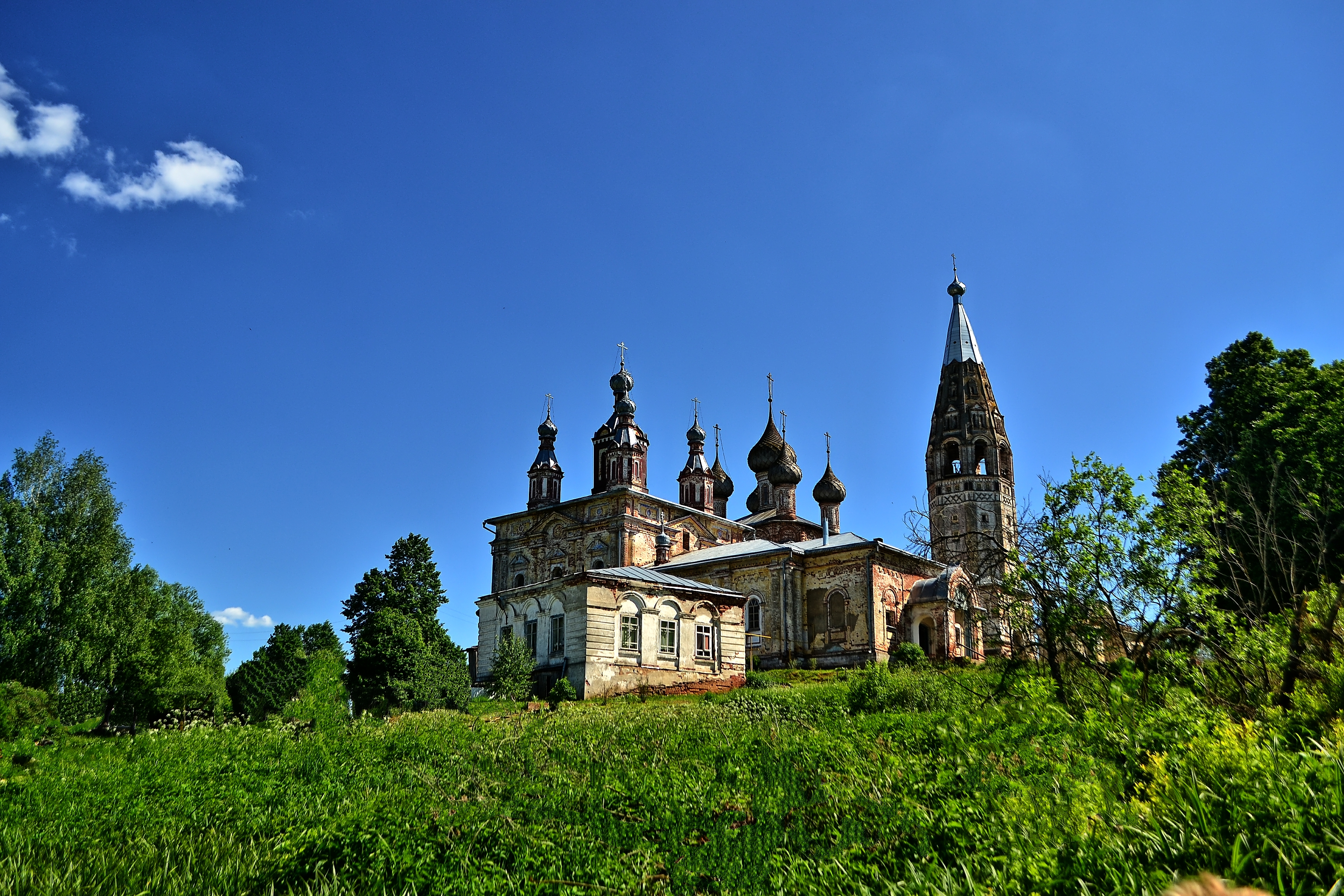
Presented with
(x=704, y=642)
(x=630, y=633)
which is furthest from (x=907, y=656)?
(x=630, y=633)

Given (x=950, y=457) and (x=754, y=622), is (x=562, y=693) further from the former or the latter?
(x=950, y=457)

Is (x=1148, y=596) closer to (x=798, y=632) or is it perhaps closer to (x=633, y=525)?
(x=798, y=632)

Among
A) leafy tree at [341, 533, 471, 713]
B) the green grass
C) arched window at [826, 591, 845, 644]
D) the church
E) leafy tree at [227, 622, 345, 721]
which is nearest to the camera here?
the green grass

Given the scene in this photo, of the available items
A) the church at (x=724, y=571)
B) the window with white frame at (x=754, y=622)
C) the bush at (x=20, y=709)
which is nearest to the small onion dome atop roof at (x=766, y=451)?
the church at (x=724, y=571)

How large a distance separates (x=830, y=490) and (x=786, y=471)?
230cm

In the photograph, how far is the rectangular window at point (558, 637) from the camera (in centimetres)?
2631

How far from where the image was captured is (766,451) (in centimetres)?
4775

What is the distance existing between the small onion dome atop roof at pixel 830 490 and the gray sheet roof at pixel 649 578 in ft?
61.4

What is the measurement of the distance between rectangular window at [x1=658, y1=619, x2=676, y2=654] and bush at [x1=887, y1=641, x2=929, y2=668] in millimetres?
5755

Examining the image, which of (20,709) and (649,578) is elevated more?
(649,578)

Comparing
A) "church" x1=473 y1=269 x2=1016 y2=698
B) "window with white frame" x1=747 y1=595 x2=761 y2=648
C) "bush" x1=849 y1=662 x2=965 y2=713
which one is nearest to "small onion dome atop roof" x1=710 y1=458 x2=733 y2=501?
"church" x1=473 y1=269 x2=1016 y2=698

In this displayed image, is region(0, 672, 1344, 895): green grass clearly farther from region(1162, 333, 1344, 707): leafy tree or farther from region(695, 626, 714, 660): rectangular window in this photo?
region(695, 626, 714, 660): rectangular window

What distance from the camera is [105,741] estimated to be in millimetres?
18609

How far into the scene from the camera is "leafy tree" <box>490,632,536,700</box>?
77.7 ft
